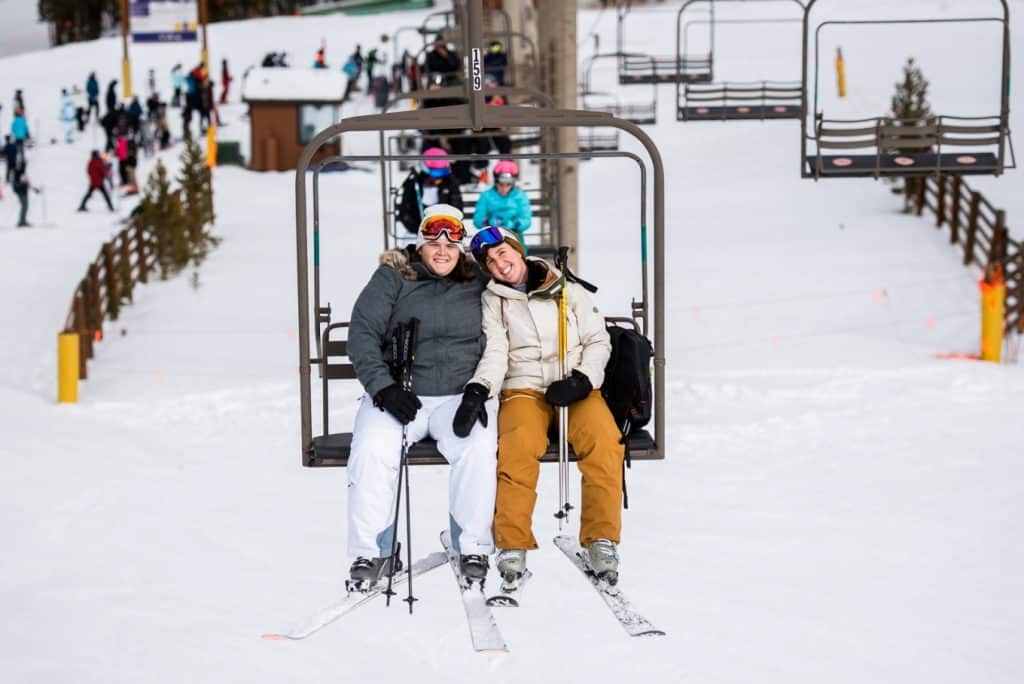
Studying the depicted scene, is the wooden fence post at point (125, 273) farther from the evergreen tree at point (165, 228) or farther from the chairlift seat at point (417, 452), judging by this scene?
the chairlift seat at point (417, 452)

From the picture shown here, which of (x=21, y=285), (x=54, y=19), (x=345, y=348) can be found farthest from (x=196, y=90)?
(x=54, y=19)

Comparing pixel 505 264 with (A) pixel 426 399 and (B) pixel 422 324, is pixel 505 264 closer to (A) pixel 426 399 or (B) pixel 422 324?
(B) pixel 422 324

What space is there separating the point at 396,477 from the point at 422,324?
615 mm

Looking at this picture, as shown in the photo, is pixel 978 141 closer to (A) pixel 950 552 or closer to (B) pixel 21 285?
(A) pixel 950 552

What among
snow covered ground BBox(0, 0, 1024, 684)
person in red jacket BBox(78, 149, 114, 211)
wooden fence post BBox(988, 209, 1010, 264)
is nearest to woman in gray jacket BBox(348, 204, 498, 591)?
snow covered ground BBox(0, 0, 1024, 684)

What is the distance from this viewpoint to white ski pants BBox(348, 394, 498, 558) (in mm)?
6738

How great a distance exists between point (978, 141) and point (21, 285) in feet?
44.1

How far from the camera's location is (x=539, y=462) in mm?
6867

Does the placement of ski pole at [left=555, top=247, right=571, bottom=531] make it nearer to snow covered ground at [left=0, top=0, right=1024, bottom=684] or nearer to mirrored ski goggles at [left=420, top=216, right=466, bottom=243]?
mirrored ski goggles at [left=420, top=216, right=466, bottom=243]

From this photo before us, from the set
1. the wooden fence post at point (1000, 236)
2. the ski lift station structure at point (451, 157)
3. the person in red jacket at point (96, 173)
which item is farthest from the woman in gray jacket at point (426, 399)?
the person in red jacket at point (96, 173)

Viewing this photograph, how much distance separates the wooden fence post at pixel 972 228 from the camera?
2245 cm

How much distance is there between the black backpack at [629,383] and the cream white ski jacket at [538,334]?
0.29 feet

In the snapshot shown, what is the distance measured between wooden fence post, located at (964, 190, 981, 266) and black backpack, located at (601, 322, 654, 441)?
16273mm

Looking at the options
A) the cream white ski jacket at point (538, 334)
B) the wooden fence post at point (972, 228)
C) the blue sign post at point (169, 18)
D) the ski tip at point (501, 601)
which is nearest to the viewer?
the ski tip at point (501, 601)
